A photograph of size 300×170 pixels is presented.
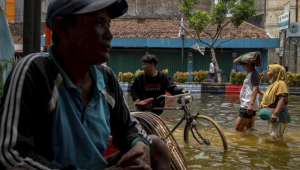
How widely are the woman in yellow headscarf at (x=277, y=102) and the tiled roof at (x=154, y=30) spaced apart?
72.6 feet

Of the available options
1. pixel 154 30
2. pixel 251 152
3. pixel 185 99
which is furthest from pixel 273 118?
pixel 154 30

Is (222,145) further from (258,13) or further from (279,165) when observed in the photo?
(258,13)

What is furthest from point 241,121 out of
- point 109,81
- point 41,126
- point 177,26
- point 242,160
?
point 177,26

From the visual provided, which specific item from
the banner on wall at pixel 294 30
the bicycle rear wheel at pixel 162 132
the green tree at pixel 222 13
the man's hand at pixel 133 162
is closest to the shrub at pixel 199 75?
the green tree at pixel 222 13

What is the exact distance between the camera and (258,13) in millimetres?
38062

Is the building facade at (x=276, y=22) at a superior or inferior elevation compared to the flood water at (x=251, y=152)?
superior

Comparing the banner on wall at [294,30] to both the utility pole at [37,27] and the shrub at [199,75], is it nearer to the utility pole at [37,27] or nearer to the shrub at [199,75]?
the shrub at [199,75]

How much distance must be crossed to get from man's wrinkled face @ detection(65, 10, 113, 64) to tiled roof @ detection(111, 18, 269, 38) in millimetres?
28399

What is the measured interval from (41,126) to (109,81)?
1.84 feet

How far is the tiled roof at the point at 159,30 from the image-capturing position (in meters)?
31.5

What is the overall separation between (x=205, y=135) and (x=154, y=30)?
26025mm

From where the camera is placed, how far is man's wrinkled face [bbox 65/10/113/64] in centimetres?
189

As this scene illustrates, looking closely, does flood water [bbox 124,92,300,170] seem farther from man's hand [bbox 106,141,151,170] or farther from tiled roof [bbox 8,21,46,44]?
tiled roof [bbox 8,21,46,44]

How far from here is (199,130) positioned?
23.2 feet
